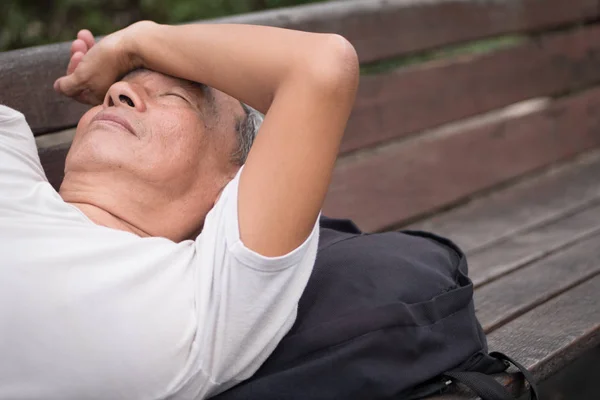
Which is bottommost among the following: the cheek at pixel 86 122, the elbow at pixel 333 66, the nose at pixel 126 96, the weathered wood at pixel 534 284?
the weathered wood at pixel 534 284

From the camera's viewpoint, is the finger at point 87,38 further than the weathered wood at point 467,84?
No

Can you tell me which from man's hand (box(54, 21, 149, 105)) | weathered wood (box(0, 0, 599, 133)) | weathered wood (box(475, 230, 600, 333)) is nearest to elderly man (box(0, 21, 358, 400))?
man's hand (box(54, 21, 149, 105))

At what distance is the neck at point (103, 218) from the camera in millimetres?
1909

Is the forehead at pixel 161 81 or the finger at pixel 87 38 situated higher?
the forehead at pixel 161 81

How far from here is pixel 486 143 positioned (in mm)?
3707

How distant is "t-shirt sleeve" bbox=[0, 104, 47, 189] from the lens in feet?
5.88

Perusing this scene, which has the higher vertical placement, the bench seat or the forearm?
the forearm

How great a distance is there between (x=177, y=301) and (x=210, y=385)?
0.56ft

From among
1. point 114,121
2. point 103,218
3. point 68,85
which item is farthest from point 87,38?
point 103,218

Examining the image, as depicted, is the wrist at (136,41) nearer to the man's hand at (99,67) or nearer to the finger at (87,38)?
the man's hand at (99,67)

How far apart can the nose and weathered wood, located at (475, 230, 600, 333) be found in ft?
3.49

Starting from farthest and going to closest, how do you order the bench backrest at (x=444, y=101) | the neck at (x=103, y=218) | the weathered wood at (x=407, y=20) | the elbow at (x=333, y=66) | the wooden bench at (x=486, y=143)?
the bench backrest at (x=444, y=101), the weathered wood at (x=407, y=20), the wooden bench at (x=486, y=143), the neck at (x=103, y=218), the elbow at (x=333, y=66)

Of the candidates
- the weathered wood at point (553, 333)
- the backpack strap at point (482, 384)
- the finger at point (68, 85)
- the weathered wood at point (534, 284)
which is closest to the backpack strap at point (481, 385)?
the backpack strap at point (482, 384)

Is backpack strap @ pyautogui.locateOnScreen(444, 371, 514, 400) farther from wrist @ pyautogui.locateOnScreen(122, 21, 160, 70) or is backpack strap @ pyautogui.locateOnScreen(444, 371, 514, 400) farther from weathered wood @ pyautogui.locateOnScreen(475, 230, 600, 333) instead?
wrist @ pyautogui.locateOnScreen(122, 21, 160, 70)
